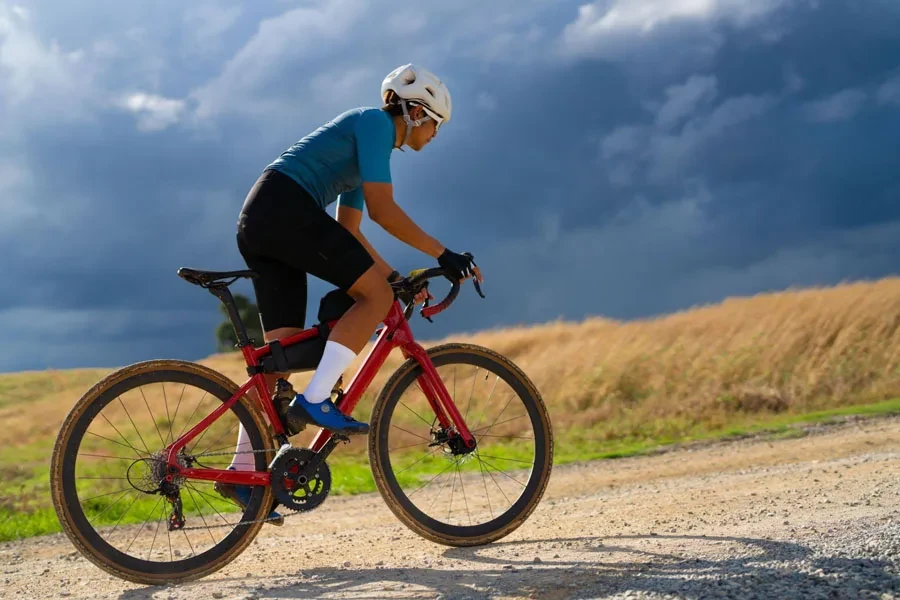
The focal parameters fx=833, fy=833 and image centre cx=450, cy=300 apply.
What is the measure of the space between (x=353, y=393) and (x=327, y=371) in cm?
32

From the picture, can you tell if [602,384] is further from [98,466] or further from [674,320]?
[98,466]

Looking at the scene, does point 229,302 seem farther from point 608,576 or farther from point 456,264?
point 608,576

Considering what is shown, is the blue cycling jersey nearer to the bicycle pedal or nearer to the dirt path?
the bicycle pedal

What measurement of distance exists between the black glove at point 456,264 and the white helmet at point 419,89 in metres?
0.83

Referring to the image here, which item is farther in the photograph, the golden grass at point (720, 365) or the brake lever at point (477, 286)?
the golden grass at point (720, 365)

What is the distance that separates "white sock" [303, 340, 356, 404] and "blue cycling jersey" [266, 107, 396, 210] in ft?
2.71

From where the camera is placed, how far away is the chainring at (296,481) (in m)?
4.58

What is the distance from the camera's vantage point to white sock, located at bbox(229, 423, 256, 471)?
4.77 meters

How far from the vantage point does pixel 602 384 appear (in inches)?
572

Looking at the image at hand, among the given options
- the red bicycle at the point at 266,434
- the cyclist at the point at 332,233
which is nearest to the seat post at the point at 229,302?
the red bicycle at the point at 266,434

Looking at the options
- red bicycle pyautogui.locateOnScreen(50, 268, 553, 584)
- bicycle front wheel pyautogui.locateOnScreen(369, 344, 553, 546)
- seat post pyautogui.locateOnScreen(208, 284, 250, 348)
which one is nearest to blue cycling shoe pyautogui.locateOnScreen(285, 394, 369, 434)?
red bicycle pyautogui.locateOnScreen(50, 268, 553, 584)

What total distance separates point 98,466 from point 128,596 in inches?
253

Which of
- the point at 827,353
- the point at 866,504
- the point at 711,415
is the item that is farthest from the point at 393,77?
the point at 827,353

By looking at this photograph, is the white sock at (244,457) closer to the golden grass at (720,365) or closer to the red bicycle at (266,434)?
the red bicycle at (266,434)
